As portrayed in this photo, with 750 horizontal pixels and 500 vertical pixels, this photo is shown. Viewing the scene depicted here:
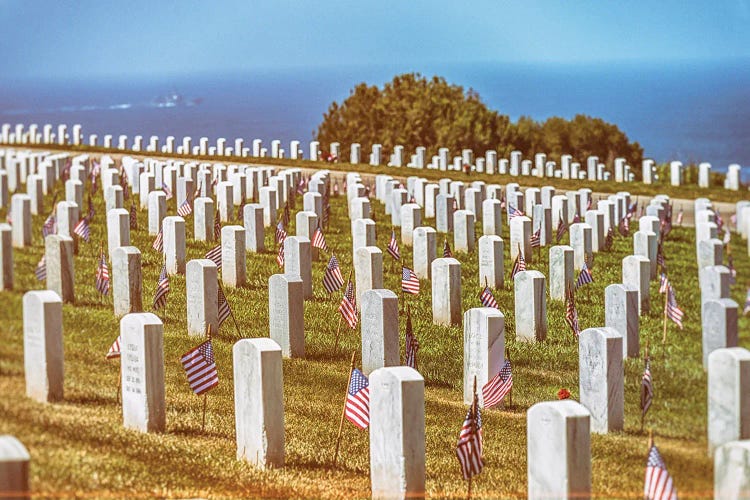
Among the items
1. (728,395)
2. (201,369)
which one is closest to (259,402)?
(201,369)

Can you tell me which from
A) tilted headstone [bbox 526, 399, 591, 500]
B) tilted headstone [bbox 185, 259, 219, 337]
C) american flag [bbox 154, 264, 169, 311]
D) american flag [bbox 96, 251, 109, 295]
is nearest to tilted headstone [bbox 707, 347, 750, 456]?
tilted headstone [bbox 526, 399, 591, 500]

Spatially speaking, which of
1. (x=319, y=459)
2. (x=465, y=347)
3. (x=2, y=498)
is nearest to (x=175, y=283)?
(x=465, y=347)

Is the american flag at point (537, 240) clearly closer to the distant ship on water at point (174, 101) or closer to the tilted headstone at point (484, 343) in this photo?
the tilted headstone at point (484, 343)

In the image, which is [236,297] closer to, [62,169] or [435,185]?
[62,169]

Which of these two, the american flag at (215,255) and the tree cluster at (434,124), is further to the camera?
Answer: the tree cluster at (434,124)

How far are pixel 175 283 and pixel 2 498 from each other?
24.7ft

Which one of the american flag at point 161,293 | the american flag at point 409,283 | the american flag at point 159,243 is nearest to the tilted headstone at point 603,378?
the american flag at point 161,293

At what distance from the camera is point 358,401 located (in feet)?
29.8

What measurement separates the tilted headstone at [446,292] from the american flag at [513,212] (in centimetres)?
446

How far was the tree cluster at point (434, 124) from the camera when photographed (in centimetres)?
2627

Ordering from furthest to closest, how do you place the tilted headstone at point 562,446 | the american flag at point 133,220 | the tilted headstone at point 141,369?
1. the american flag at point 133,220
2. the tilted headstone at point 141,369
3. the tilted headstone at point 562,446

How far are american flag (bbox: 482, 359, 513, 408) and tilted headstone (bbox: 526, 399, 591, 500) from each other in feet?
12.0

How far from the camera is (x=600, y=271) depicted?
15086mm

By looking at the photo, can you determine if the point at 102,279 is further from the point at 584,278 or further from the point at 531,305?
the point at 584,278
